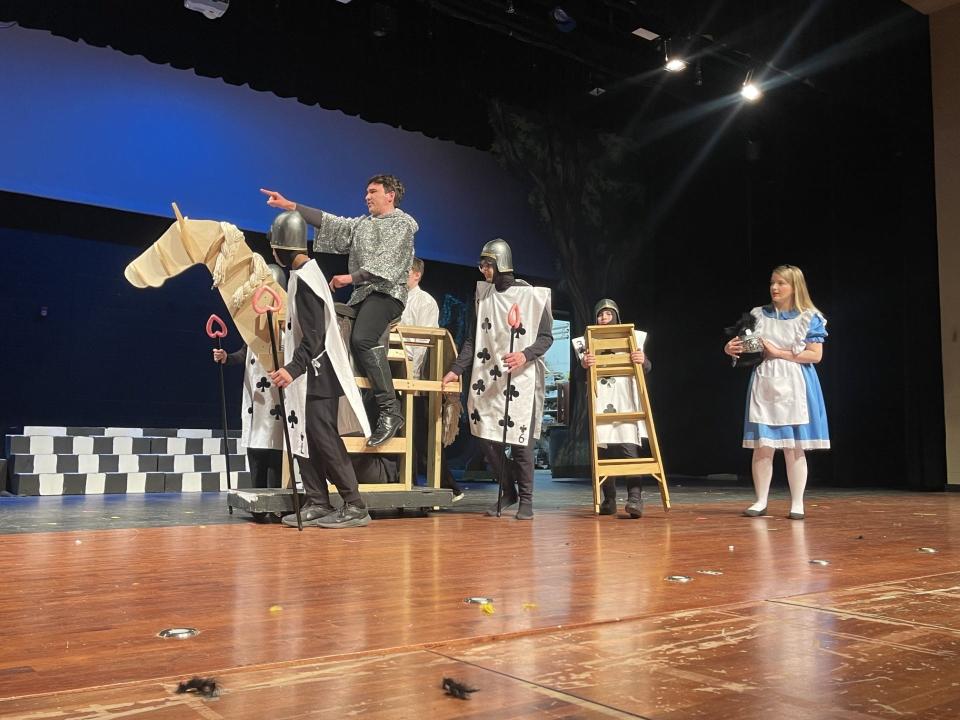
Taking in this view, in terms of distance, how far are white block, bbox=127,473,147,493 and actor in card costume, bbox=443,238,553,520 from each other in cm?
351

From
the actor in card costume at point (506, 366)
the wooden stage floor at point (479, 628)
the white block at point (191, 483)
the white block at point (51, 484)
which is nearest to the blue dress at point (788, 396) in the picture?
the actor in card costume at point (506, 366)

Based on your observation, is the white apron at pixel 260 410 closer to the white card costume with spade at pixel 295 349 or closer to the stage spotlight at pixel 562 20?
the white card costume with spade at pixel 295 349

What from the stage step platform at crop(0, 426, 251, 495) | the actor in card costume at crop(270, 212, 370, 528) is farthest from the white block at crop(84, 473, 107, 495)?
the actor in card costume at crop(270, 212, 370, 528)

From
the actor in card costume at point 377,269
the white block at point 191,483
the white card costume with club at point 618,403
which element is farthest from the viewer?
the white block at point 191,483

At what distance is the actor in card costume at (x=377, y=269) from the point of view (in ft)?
14.3

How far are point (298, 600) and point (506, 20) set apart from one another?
20.3 ft

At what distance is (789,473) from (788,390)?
477mm

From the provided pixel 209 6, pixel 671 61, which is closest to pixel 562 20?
pixel 671 61

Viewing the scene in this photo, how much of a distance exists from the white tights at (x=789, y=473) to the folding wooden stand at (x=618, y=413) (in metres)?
0.52

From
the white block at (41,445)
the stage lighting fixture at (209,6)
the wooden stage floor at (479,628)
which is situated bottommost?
the wooden stage floor at (479,628)

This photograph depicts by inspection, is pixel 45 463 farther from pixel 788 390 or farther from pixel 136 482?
pixel 788 390

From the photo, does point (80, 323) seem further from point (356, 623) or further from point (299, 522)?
point (356, 623)

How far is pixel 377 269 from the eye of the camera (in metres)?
4.36

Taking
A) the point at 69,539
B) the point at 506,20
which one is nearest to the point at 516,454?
the point at 69,539
